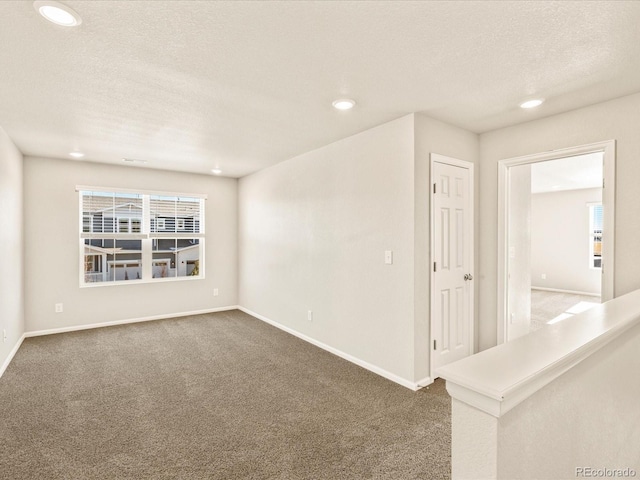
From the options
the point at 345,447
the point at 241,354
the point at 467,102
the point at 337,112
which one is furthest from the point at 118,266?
the point at 467,102

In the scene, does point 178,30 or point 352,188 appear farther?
point 352,188

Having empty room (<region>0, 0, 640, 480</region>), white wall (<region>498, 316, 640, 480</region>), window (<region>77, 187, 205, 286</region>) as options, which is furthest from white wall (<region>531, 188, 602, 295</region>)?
window (<region>77, 187, 205, 286</region>)

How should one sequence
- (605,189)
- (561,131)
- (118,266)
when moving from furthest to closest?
1. (118,266)
2. (561,131)
3. (605,189)

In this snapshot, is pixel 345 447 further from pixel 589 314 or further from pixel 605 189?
pixel 605 189

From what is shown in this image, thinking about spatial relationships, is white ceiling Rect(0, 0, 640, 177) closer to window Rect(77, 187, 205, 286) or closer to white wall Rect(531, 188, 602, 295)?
window Rect(77, 187, 205, 286)

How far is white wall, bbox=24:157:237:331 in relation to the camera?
15.2 feet

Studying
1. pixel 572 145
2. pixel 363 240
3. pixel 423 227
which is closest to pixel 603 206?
pixel 572 145

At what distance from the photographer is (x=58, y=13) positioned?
167 cm

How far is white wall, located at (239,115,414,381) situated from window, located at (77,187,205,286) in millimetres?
1350

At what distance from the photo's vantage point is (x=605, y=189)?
278cm

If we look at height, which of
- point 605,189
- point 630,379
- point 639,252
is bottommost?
point 630,379

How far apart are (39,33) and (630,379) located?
147 inches

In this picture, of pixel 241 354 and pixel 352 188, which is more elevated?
pixel 352 188

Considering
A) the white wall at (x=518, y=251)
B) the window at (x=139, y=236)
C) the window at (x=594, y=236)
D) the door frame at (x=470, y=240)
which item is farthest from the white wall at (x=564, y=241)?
the window at (x=139, y=236)
